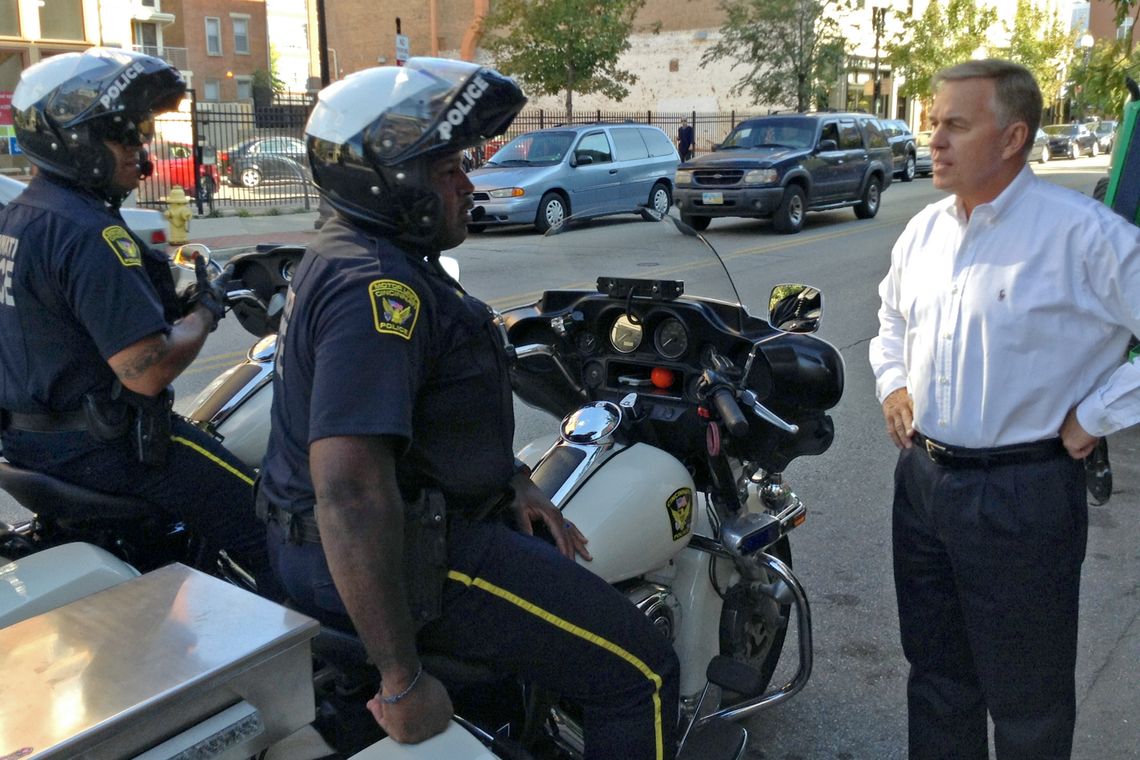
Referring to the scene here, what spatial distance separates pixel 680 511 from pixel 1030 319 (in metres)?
0.92

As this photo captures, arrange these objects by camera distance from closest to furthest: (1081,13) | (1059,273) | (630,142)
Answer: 1. (1059,273)
2. (630,142)
3. (1081,13)

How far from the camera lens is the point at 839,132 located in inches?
746

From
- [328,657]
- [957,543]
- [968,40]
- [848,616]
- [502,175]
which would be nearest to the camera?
[328,657]

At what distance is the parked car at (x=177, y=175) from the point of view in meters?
19.8

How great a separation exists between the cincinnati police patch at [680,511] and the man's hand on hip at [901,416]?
552mm

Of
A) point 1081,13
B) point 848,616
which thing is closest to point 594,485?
point 848,616

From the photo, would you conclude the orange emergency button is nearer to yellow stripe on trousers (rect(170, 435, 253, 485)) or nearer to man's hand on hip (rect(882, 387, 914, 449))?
man's hand on hip (rect(882, 387, 914, 449))

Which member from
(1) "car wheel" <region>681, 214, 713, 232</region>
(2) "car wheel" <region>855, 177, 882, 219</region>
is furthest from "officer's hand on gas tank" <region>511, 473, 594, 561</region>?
(2) "car wheel" <region>855, 177, 882, 219</region>

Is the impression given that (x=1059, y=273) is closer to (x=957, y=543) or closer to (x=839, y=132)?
(x=957, y=543)

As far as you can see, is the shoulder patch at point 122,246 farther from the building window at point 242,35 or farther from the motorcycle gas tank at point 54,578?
the building window at point 242,35

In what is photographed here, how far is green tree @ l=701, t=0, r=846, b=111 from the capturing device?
105ft

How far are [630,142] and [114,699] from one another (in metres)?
17.7

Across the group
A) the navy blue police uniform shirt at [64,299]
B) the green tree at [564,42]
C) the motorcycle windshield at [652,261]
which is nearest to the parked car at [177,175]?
the green tree at [564,42]

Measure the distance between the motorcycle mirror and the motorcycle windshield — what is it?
0.40 ft
